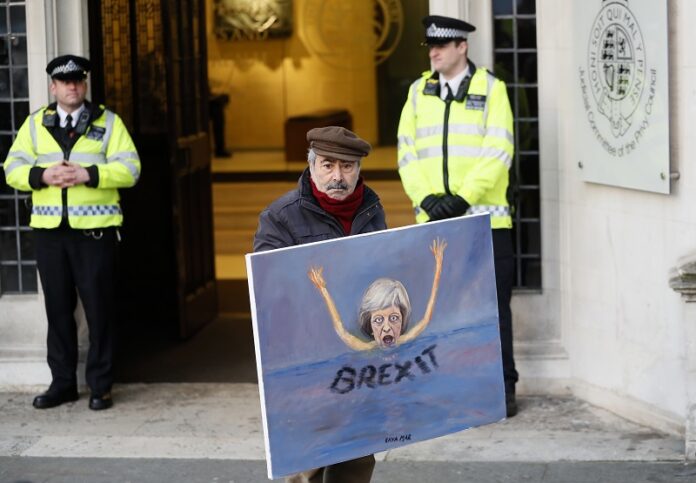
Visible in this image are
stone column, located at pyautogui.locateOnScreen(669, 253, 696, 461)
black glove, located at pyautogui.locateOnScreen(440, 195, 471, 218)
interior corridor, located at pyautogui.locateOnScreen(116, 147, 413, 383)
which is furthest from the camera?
interior corridor, located at pyautogui.locateOnScreen(116, 147, 413, 383)

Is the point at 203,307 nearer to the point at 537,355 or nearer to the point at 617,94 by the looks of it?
the point at 537,355

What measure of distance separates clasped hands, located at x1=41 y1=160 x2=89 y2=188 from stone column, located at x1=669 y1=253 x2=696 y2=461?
331 cm

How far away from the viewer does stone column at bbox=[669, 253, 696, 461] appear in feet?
22.1

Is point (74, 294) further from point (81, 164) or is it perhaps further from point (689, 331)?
point (689, 331)

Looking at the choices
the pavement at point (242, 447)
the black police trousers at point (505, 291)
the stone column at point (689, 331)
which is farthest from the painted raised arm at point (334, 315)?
the black police trousers at point (505, 291)

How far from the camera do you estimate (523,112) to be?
27.4 ft

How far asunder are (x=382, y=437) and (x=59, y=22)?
14.7ft

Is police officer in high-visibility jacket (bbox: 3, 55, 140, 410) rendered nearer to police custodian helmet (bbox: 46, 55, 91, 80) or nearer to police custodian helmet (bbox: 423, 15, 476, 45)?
police custodian helmet (bbox: 46, 55, 91, 80)

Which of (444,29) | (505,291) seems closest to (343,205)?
(444,29)

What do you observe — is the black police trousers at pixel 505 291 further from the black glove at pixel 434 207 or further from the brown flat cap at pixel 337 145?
the brown flat cap at pixel 337 145

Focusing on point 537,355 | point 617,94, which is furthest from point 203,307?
point 617,94

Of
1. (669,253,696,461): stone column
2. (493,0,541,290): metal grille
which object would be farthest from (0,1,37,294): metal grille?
(669,253,696,461): stone column

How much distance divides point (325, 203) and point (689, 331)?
233 cm

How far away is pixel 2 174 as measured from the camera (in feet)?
29.0
